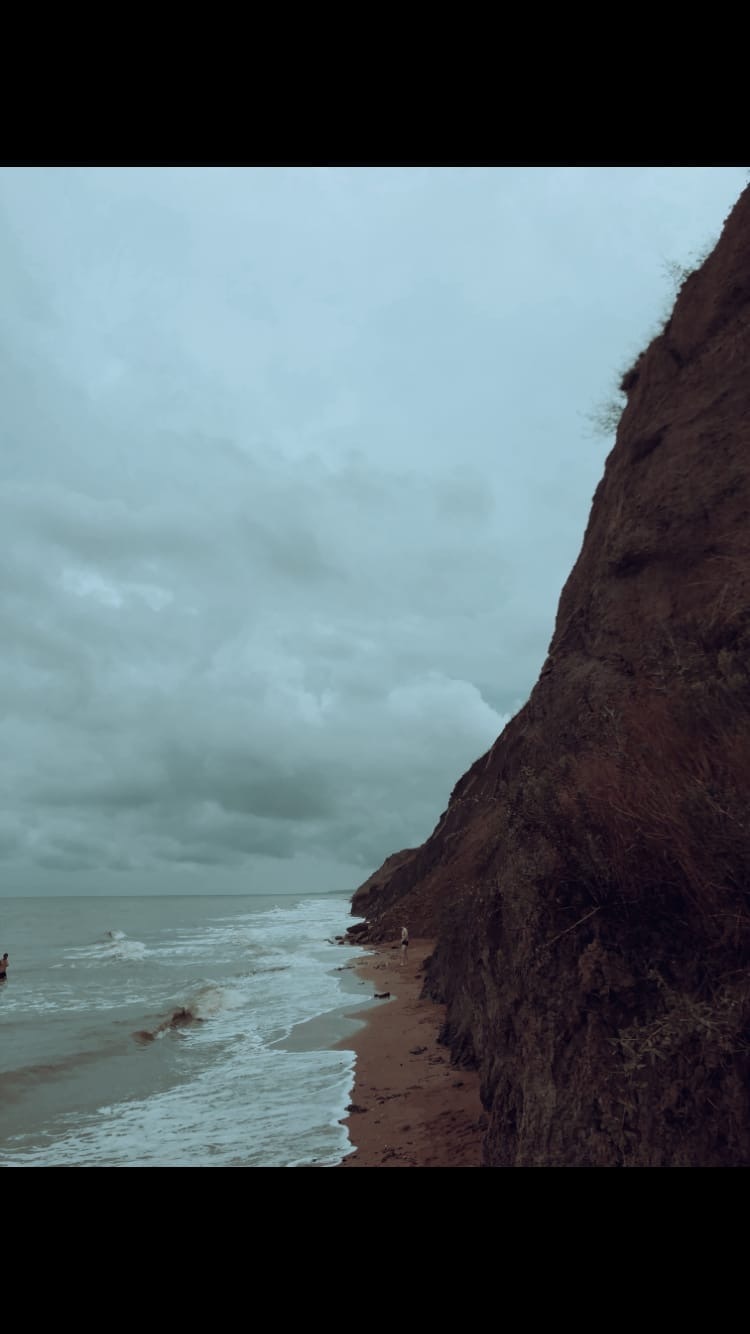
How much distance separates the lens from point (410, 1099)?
873cm

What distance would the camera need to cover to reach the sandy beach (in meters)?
6.90

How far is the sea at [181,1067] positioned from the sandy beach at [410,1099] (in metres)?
0.34

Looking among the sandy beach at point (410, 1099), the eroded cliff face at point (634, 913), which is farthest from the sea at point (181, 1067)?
the eroded cliff face at point (634, 913)

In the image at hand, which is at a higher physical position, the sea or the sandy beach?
the sandy beach

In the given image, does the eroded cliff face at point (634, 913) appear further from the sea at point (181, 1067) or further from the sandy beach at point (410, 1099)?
the sea at point (181, 1067)

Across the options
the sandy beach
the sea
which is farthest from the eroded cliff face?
the sea

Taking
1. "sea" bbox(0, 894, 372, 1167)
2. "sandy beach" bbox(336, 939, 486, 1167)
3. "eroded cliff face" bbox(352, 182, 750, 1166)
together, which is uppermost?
"eroded cliff face" bbox(352, 182, 750, 1166)

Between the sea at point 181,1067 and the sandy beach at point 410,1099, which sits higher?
the sandy beach at point 410,1099

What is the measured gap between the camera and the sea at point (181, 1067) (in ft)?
27.7

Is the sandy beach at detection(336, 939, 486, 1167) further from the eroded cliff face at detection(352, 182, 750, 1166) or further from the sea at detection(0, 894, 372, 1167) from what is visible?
the eroded cliff face at detection(352, 182, 750, 1166)

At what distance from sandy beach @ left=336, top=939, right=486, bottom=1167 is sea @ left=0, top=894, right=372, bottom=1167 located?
338mm
